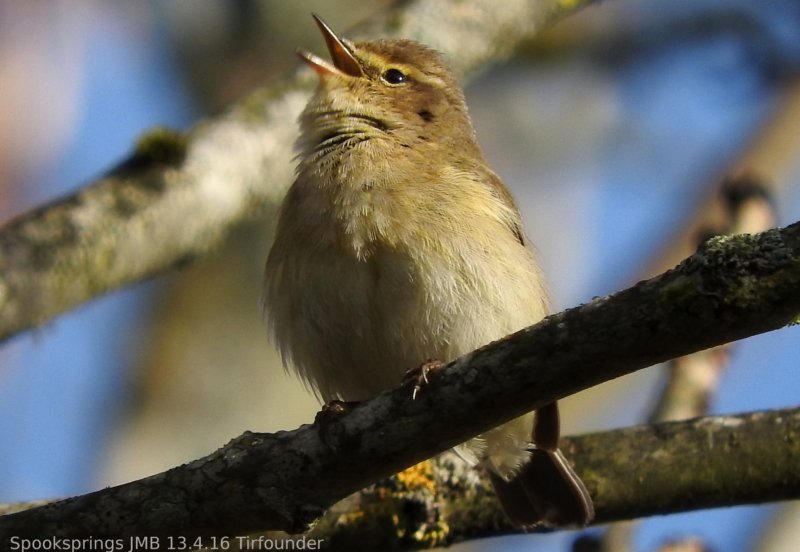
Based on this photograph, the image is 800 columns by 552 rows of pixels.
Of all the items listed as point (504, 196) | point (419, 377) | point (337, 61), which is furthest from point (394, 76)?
point (419, 377)

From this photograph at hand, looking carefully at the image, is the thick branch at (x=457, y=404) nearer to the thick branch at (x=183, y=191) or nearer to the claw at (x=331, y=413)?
the claw at (x=331, y=413)

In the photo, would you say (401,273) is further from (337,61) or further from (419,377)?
(337,61)

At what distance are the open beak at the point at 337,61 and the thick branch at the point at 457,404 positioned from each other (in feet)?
8.90

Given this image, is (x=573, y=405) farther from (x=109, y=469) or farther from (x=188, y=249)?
(x=188, y=249)

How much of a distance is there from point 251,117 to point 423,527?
2.55m

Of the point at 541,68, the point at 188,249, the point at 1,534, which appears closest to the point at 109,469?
the point at 188,249

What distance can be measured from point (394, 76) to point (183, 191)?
1.39 meters

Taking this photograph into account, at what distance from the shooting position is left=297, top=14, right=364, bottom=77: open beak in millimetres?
5941

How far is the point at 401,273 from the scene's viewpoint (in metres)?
4.70

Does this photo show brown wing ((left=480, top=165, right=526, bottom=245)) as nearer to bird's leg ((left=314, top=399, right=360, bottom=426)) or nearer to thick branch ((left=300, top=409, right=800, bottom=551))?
thick branch ((left=300, top=409, right=800, bottom=551))

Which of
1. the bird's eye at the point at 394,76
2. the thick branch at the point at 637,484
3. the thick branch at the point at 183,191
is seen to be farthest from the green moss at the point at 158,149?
the thick branch at the point at 637,484

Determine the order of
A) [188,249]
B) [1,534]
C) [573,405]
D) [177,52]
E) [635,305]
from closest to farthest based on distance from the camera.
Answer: [635,305] < [1,534] < [188,249] < [573,405] < [177,52]

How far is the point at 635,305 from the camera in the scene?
3084 mm

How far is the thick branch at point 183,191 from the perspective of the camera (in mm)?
5074
